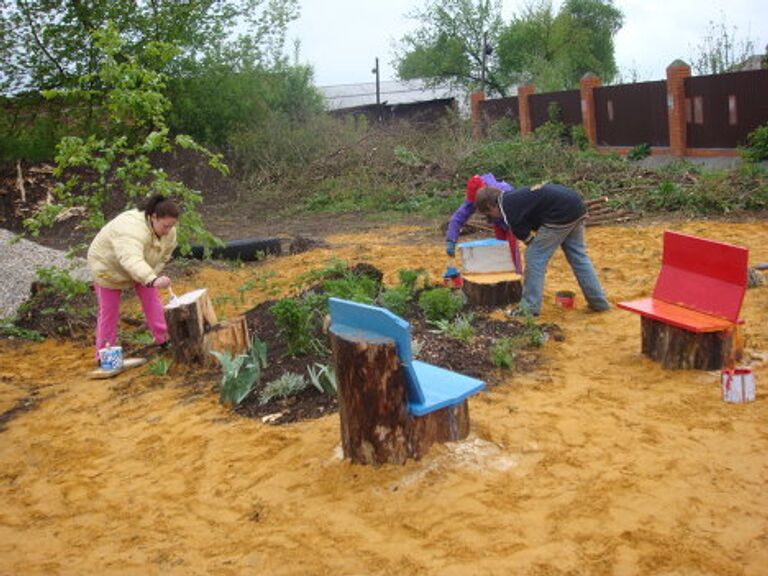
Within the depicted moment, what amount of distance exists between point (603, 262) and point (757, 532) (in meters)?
→ 6.69

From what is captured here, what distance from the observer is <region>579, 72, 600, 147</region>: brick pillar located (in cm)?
2508

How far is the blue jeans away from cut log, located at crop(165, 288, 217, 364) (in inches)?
112

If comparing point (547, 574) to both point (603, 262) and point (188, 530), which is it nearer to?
point (188, 530)

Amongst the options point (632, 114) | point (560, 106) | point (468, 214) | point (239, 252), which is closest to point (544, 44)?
point (560, 106)

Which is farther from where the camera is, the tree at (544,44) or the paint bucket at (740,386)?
the tree at (544,44)

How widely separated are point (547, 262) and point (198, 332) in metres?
3.17

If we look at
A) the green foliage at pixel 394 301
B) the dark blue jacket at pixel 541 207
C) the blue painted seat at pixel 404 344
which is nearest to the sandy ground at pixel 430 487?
the blue painted seat at pixel 404 344

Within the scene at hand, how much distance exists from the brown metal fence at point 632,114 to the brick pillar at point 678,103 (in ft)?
1.85

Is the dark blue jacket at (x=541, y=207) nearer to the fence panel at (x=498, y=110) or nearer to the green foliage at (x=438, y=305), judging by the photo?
the green foliage at (x=438, y=305)

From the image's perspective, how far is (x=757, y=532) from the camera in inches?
149

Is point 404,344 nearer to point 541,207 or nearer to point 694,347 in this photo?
point 694,347

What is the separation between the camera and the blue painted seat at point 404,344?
4.49 metres

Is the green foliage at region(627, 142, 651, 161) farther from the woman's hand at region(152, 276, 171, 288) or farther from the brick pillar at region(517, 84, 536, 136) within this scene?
the woman's hand at region(152, 276, 171, 288)

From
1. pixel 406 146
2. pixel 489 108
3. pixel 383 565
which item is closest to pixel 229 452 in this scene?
pixel 383 565
